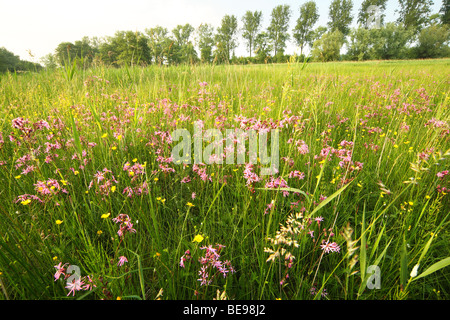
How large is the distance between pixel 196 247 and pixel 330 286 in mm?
871

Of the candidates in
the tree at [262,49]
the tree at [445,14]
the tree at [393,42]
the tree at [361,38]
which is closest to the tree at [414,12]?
the tree at [445,14]

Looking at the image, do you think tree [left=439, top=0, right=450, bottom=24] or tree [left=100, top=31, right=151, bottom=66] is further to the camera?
tree [left=439, top=0, right=450, bottom=24]

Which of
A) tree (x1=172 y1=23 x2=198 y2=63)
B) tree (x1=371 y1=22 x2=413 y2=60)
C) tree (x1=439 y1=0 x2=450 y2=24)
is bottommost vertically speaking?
tree (x1=172 y1=23 x2=198 y2=63)

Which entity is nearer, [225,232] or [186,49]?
[225,232]

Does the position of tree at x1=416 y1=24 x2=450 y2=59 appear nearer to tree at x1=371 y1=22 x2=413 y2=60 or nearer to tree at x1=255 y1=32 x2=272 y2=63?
tree at x1=371 y1=22 x2=413 y2=60

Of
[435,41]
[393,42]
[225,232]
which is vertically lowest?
[225,232]

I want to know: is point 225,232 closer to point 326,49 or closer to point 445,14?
point 326,49

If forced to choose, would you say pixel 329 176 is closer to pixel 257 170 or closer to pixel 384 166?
pixel 384 166

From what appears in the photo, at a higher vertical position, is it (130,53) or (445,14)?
(445,14)

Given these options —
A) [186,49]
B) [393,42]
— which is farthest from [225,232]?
[393,42]

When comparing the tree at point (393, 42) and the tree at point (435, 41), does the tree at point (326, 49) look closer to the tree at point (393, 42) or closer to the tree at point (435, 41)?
the tree at point (393, 42)

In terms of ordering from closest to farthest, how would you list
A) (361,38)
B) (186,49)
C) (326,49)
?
(186,49), (326,49), (361,38)

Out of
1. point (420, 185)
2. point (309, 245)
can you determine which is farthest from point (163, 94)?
point (420, 185)

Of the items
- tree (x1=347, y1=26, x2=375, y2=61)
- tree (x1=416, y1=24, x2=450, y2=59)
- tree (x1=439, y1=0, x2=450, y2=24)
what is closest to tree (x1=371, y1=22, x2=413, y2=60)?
tree (x1=416, y1=24, x2=450, y2=59)
